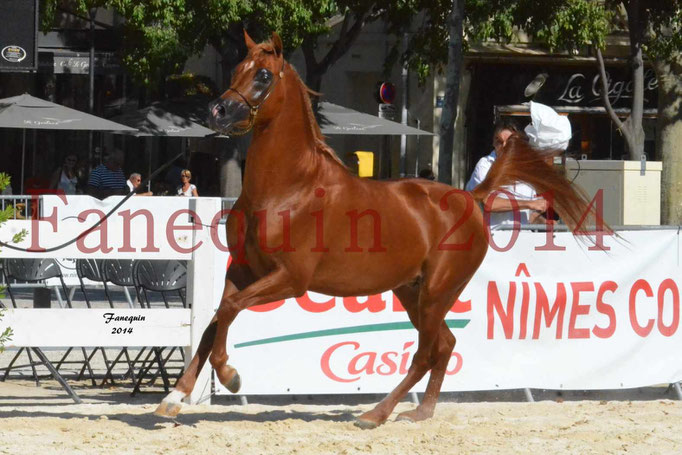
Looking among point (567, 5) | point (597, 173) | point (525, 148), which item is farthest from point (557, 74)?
point (525, 148)

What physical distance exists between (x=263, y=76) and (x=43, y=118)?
39.8 ft

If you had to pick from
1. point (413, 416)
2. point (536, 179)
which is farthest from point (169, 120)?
point (413, 416)

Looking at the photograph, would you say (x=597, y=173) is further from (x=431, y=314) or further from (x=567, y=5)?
(x=567, y=5)

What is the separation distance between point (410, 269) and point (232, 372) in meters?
1.36

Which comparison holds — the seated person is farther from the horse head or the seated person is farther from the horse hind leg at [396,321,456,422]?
the horse head

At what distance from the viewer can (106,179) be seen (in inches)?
736

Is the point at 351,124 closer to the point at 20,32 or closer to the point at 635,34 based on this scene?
the point at 635,34

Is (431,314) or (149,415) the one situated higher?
(431,314)

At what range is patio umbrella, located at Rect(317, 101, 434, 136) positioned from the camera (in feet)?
63.8

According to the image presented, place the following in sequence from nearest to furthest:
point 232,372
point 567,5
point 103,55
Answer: point 232,372, point 567,5, point 103,55

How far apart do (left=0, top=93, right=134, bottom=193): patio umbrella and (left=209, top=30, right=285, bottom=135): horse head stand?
11.5m

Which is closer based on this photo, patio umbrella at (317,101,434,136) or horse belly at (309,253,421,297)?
horse belly at (309,253,421,297)

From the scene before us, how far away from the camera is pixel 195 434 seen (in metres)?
6.94

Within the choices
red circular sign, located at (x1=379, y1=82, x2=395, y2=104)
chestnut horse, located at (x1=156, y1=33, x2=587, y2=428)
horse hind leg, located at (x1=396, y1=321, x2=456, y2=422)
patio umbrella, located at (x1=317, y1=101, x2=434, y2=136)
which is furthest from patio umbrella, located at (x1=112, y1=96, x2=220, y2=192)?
chestnut horse, located at (x1=156, y1=33, x2=587, y2=428)
